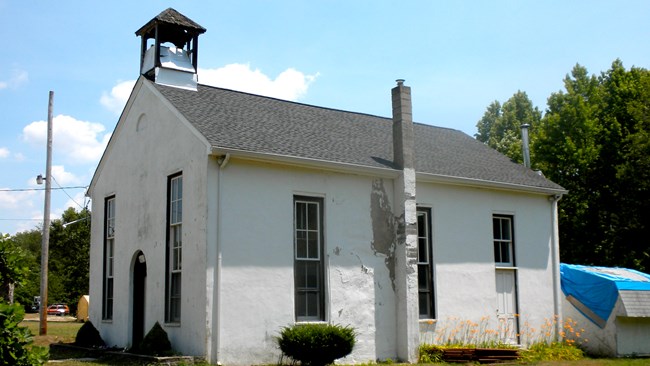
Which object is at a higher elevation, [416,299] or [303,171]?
[303,171]

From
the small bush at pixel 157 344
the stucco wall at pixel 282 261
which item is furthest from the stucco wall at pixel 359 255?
the small bush at pixel 157 344

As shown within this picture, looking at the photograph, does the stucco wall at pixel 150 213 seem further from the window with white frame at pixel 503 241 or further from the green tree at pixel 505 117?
the green tree at pixel 505 117

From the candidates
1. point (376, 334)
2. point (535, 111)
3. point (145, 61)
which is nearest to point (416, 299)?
point (376, 334)

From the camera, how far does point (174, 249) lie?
16.3 meters

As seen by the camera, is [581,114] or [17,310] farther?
[581,114]

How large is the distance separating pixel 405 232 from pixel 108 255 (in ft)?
28.0

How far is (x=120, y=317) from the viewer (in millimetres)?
18375

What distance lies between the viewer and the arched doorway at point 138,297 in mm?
17942

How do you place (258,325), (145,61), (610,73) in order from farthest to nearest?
(610,73) → (145,61) → (258,325)

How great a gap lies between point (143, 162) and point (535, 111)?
158 ft

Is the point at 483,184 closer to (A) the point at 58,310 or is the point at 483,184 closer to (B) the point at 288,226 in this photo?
(B) the point at 288,226

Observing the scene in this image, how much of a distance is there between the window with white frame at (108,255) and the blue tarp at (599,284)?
13371 millimetres

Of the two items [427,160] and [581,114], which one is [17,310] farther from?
[581,114]

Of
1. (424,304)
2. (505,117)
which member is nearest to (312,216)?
(424,304)
